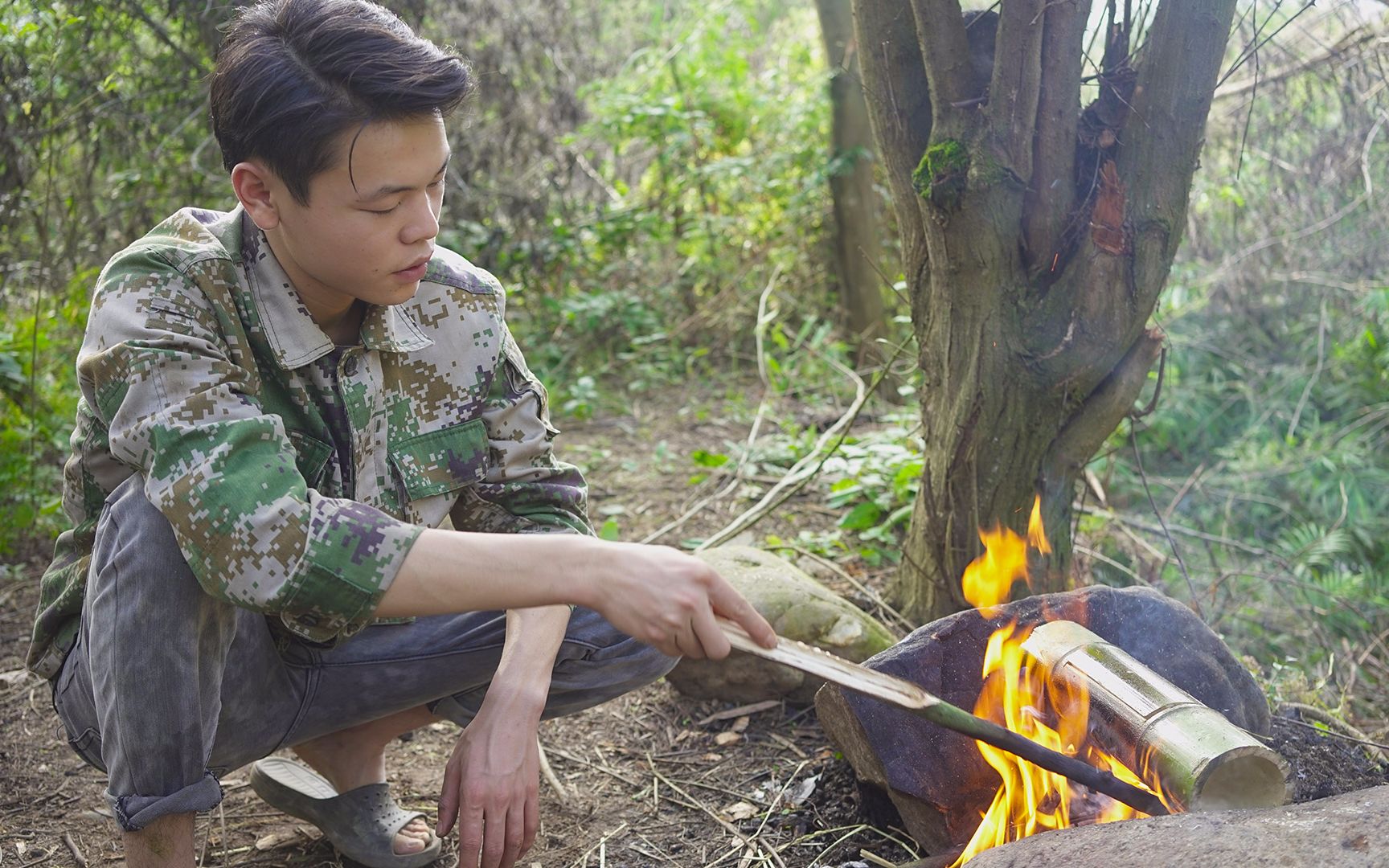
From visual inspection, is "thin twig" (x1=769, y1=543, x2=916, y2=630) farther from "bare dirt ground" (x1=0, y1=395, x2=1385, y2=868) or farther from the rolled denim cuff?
the rolled denim cuff

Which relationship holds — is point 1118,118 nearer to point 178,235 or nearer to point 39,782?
point 178,235

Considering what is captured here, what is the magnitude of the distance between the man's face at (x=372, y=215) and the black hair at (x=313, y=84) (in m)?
0.03

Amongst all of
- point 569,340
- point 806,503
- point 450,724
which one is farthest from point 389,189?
point 569,340

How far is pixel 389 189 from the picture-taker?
1963 millimetres

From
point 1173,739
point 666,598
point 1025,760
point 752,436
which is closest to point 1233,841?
point 1173,739

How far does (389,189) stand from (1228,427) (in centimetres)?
572

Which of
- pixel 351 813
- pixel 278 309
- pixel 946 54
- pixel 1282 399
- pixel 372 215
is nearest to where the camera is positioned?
pixel 372 215

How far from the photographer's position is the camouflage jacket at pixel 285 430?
67.4 inches

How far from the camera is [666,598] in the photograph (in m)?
1.63

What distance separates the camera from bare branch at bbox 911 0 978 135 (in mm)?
2672

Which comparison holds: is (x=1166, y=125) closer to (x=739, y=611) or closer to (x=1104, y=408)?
(x=1104, y=408)

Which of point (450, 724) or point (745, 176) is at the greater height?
point (745, 176)

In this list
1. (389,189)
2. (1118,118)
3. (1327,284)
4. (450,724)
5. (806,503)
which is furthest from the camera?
(1327,284)

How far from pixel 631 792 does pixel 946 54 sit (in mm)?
1969
